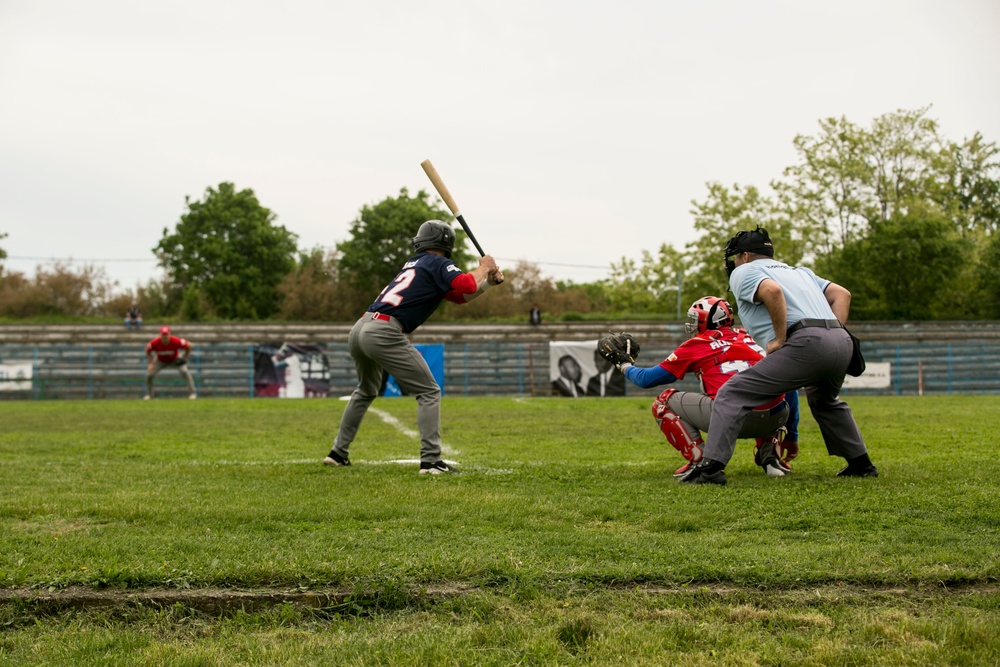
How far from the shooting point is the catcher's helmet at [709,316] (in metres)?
6.65

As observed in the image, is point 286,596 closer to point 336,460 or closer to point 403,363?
point 403,363

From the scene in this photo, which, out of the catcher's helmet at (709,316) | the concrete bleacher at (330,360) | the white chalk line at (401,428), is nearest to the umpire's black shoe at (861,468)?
the catcher's helmet at (709,316)

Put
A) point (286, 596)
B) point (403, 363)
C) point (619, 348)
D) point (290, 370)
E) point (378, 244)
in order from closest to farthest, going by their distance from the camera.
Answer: point (286, 596), point (619, 348), point (403, 363), point (290, 370), point (378, 244)

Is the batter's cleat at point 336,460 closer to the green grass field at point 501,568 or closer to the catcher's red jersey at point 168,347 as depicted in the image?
the green grass field at point 501,568

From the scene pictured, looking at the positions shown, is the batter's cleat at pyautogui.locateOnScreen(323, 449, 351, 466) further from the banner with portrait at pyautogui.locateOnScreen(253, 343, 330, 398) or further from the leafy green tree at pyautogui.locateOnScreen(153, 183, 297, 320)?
the leafy green tree at pyautogui.locateOnScreen(153, 183, 297, 320)

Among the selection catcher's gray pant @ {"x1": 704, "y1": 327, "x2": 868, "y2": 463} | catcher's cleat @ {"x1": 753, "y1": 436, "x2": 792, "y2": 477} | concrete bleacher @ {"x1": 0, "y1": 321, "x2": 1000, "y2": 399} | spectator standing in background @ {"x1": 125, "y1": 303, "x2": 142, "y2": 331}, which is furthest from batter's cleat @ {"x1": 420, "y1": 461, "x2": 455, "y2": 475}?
spectator standing in background @ {"x1": 125, "y1": 303, "x2": 142, "y2": 331}

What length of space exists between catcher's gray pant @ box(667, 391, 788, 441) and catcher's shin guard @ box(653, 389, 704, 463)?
0.08ft

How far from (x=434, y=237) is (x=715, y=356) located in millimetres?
2418

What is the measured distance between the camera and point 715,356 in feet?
21.6

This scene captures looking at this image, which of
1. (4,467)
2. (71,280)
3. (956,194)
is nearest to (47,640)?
(4,467)

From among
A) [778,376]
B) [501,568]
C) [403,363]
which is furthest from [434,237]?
[501,568]

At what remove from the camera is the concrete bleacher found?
34.0 metres

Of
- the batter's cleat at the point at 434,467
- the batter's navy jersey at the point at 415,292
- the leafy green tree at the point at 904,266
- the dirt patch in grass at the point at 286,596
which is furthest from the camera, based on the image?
the leafy green tree at the point at 904,266

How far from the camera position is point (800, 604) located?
3.24 metres
